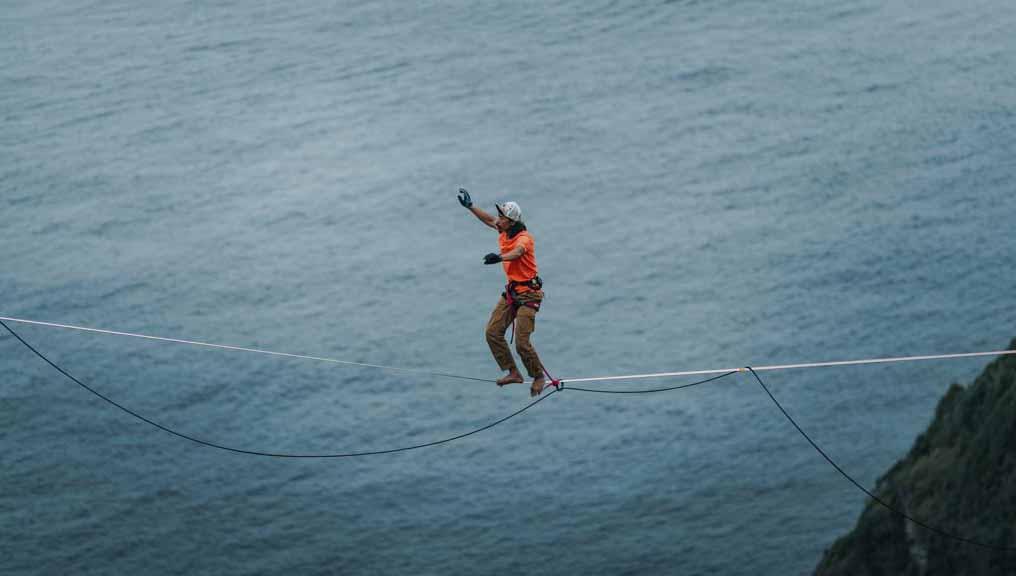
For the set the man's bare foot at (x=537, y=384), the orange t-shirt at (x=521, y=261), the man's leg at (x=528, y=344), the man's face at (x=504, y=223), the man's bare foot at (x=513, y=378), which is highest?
the man's face at (x=504, y=223)

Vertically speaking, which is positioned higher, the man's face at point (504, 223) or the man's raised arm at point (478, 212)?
the man's raised arm at point (478, 212)

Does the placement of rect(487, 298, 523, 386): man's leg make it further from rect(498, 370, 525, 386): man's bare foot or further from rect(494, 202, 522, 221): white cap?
rect(494, 202, 522, 221): white cap

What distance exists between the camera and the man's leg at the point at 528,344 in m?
15.9

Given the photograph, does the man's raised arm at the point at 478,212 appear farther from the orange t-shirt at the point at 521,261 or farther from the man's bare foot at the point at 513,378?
the man's bare foot at the point at 513,378

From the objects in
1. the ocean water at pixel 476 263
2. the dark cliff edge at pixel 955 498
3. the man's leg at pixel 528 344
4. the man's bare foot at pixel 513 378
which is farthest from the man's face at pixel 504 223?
the ocean water at pixel 476 263

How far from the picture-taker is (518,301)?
52.7 feet

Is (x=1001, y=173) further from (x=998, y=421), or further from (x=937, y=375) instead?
(x=998, y=421)

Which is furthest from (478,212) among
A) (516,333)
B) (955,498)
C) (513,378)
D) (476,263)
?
(476,263)

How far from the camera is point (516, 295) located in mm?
16047

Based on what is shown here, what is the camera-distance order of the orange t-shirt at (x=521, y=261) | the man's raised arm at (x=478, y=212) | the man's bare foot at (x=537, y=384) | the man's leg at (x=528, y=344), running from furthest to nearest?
the man's bare foot at (x=537, y=384), the man's leg at (x=528, y=344), the orange t-shirt at (x=521, y=261), the man's raised arm at (x=478, y=212)

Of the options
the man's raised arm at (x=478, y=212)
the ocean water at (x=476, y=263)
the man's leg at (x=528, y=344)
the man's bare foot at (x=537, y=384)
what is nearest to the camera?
the man's raised arm at (x=478, y=212)

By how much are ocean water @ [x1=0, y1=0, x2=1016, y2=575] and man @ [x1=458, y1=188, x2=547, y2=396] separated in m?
34.8

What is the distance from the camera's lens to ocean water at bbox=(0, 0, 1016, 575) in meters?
52.4

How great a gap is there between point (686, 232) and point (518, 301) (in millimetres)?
45640
